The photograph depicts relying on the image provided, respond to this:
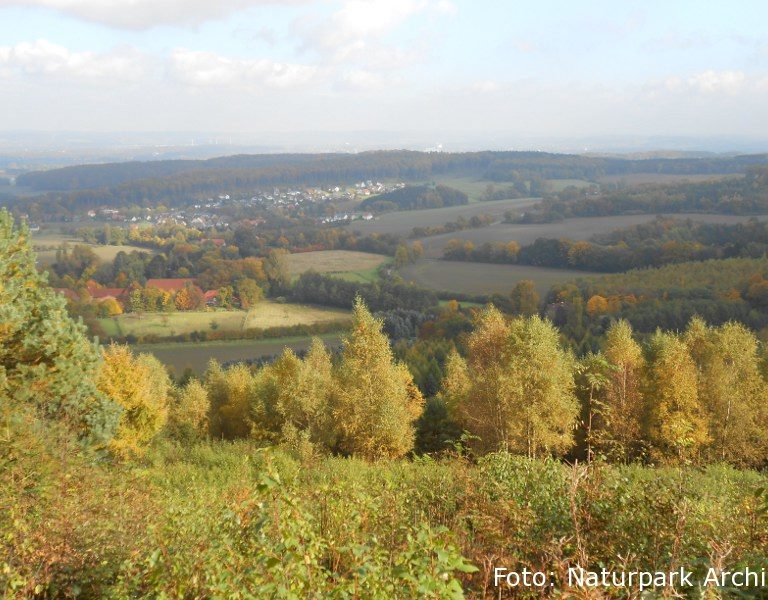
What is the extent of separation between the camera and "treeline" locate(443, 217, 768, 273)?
193 feet

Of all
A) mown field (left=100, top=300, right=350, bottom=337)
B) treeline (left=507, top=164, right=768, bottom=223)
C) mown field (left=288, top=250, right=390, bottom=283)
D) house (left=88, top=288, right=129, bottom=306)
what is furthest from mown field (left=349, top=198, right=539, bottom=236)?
house (left=88, top=288, right=129, bottom=306)

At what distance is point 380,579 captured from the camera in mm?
3744

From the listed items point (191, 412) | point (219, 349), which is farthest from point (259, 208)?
point (191, 412)

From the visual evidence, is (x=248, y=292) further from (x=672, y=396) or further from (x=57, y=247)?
(x=672, y=396)

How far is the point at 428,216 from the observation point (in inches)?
4063

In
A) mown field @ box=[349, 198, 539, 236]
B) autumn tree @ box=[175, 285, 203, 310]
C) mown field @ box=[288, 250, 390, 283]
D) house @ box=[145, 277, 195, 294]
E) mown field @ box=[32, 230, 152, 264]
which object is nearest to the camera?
autumn tree @ box=[175, 285, 203, 310]

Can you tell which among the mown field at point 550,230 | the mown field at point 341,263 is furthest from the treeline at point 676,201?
the mown field at point 341,263

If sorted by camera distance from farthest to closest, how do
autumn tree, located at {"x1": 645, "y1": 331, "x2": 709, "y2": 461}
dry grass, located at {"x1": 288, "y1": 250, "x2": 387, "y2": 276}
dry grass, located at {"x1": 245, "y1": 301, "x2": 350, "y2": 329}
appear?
dry grass, located at {"x1": 288, "y1": 250, "x2": 387, "y2": 276}, dry grass, located at {"x1": 245, "y1": 301, "x2": 350, "y2": 329}, autumn tree, located at {"x1": 645, "y1": 331, "x2": 709, "y2": 461}

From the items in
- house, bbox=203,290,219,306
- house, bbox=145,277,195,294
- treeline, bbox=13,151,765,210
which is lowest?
house, bbox=203,290,219,306

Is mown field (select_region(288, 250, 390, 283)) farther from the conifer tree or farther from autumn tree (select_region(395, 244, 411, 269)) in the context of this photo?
the conifer tree

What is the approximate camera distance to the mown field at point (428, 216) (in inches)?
3720

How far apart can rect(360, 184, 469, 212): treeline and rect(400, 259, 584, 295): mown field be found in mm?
46625

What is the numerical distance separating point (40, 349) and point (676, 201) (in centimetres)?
9038

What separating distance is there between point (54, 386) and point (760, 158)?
13496cm
